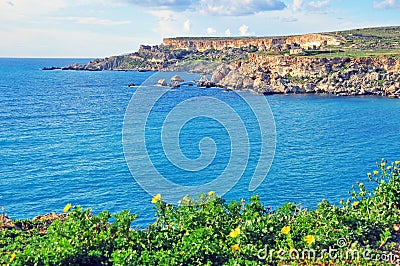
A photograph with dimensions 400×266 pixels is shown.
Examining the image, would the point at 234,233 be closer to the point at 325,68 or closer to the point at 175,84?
the point at 325,68

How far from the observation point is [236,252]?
10344 mm

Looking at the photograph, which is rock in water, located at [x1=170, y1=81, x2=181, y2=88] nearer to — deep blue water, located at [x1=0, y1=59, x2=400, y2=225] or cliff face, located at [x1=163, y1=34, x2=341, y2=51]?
deep blue water, located at [x1=0, y1=59, x2=400, y2=225]

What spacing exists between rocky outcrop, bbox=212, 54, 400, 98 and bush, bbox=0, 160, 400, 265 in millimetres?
64100

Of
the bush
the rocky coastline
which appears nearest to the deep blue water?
the rocky coastline

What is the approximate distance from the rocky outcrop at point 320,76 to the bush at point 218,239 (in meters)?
64.1

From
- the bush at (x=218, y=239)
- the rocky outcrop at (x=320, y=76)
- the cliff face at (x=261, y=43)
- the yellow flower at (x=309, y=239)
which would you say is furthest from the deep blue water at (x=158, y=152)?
the cliff face at (x=261, y=43)

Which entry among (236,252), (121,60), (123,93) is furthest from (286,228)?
(121,60)

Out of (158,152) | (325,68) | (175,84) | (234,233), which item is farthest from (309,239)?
(175,84)

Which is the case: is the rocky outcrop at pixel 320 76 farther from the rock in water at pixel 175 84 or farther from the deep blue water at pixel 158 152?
the rock in water at pixel 175 84

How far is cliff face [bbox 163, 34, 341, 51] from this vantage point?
115812 mm

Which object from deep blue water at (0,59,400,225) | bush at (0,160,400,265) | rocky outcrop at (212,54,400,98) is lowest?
deep blue water at (0,59,400,225)

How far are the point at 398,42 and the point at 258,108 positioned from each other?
5133 centimetres

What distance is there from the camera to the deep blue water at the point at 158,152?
26.9 metres

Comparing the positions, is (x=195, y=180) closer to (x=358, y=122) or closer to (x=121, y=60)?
(x=358, y=122)
